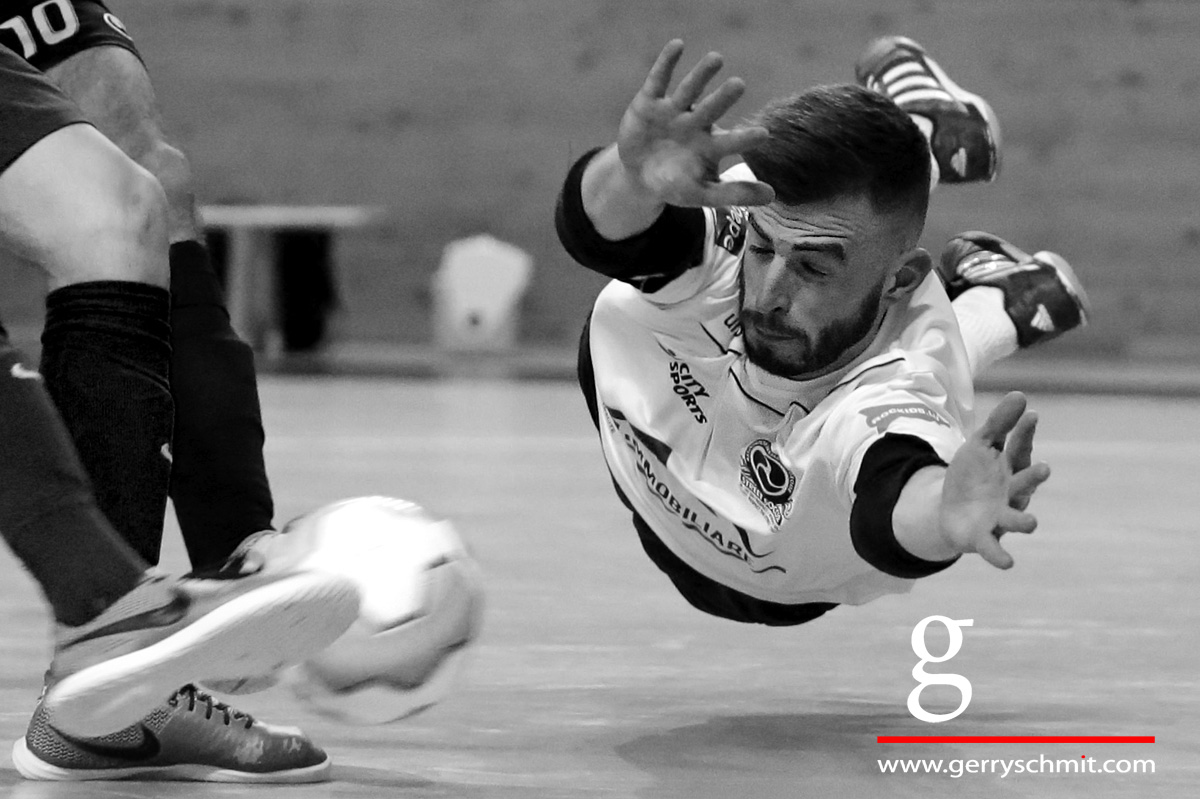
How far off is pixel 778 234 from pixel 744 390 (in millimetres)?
229

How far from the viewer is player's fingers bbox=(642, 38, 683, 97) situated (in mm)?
1639

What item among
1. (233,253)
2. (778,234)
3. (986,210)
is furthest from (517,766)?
(986,210)

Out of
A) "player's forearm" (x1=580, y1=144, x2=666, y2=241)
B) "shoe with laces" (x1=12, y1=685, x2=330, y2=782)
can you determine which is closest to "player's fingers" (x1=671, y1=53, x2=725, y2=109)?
"player's forearm" (x1=580, y1=144, x2=666, y2=241)

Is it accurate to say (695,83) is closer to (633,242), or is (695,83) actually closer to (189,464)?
(633,242)

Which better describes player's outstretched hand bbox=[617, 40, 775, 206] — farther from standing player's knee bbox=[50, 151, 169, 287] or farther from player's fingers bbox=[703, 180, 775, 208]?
standing player's knee bbox=[50, 151, 169, 287]

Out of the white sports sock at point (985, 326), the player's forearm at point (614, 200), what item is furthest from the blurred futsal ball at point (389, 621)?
the white sports sock at point (985, 326)

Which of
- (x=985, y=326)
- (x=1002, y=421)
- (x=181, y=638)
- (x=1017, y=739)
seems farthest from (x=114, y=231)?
(x=985, y=326)

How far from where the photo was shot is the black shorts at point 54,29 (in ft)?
6.89

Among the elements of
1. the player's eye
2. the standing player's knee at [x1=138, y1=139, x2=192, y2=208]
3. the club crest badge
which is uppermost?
the player's eye

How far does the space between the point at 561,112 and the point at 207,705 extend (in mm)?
7892

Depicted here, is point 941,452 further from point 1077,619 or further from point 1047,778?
point 1077,619

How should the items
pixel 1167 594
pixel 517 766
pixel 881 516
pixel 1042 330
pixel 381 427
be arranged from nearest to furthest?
pixel 881 516 → pixel 517 766 → pixel 1042 330 → pixel 1167 594 → pixel 381 427

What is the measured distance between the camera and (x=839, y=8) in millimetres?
9422

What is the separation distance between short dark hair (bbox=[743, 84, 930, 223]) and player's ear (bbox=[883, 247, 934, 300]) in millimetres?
65
